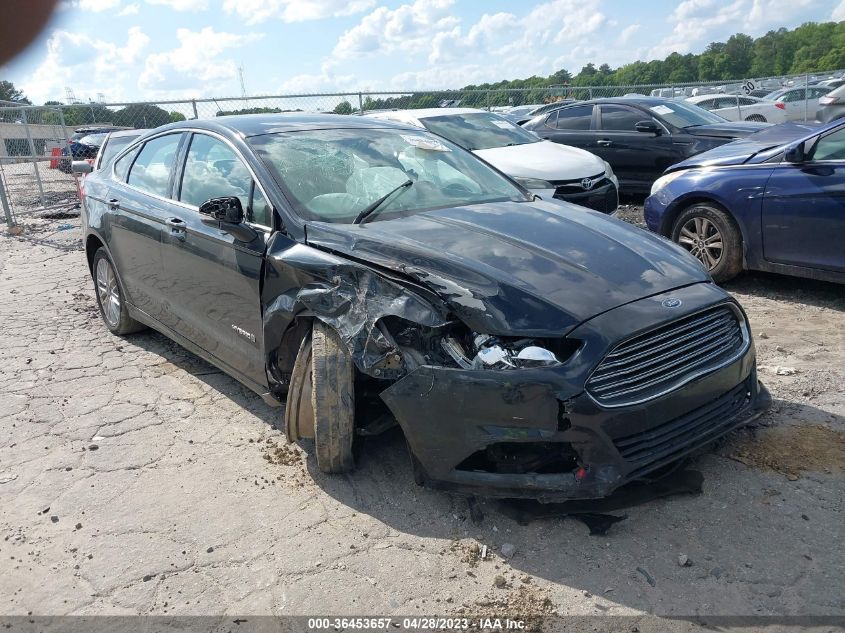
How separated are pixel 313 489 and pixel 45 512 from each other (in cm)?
130

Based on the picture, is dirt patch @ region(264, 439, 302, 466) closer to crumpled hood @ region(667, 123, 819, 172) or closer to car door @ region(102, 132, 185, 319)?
car door @ region(102, 132, 185, 319)

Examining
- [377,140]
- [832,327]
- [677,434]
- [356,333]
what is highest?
[377,140]

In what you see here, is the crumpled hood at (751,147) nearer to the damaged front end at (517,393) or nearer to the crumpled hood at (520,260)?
the crumpled hood at (520,260)

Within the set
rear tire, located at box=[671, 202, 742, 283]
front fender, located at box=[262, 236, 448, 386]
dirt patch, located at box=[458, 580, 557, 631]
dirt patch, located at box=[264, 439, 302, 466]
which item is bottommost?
dirt patch, located at box=[458, 580, 557, 631]

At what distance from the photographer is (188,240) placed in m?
4.41

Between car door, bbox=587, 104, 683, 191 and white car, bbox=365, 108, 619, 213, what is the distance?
1.28 meters

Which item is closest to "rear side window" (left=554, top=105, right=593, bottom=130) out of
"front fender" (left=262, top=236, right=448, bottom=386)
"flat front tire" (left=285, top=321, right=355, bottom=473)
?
"front fender" (left=262, top=236, right=448, bottom=386)

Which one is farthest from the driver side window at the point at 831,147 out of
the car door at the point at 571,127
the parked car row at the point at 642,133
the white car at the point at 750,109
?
the white car at the point at 750,109

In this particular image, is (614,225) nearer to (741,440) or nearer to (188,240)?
(741,440)

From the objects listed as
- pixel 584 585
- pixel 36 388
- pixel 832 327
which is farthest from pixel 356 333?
pixel 832 327

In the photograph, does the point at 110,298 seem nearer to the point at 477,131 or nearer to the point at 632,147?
the point at 477,131

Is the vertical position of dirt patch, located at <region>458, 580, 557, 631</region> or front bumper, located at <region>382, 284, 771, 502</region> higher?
front bumper, located at <region>382, 284, 771, 502</region>

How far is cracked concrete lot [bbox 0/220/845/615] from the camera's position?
2742 mm

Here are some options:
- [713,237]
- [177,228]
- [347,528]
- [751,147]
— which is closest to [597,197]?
[751,147]
